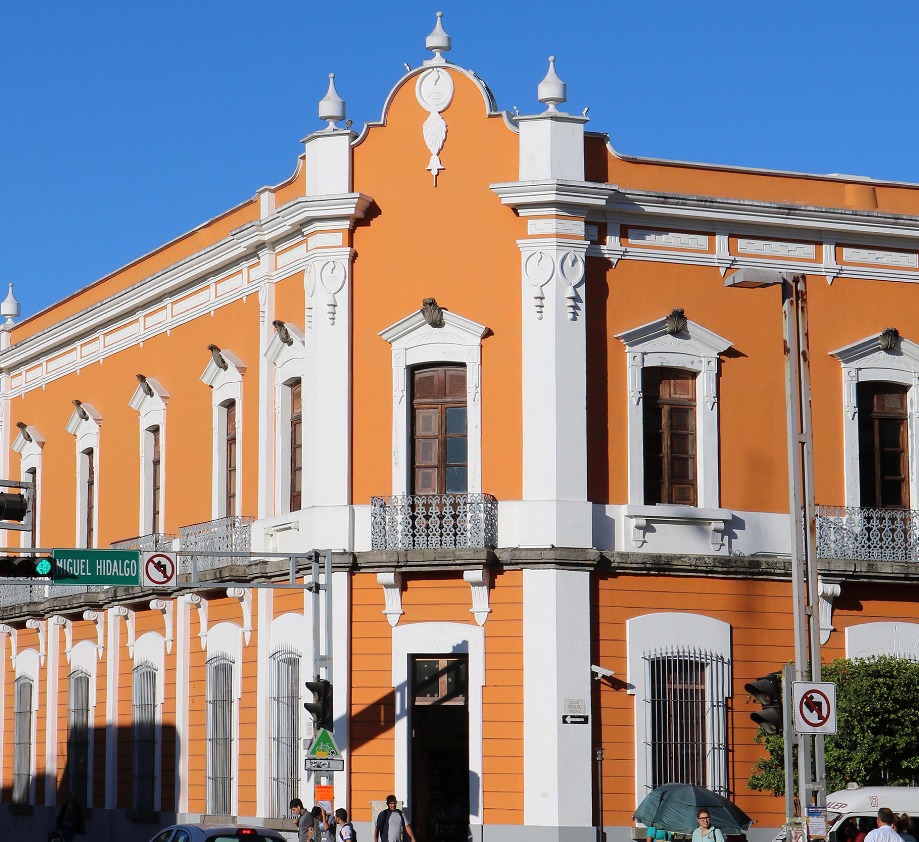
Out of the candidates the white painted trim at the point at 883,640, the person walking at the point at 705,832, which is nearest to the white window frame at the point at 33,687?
the white painted trim at the point at 883,640

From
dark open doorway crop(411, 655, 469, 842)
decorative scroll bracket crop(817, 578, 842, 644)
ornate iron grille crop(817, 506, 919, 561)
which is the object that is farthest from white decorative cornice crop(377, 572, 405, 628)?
ornate iron grille crop(817, 506, 919, 561)

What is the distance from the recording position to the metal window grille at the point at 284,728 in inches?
1148

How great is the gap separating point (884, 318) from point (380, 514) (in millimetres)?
8671

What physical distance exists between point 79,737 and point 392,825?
43.0 ft

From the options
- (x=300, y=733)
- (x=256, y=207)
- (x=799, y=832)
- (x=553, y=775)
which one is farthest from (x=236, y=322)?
(x=799, y=832)

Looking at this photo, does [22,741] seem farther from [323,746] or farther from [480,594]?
[480,594]

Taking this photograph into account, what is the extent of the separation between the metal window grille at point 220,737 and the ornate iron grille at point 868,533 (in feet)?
32.5

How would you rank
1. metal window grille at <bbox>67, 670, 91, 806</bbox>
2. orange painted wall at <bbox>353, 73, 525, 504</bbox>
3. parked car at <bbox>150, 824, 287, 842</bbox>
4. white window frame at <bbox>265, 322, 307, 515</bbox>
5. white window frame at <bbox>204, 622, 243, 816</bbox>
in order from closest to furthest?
parked car at <bbox>150, 824, 287, 842</bbox> < orange painted wall at <bbox>353, 73, 525, 504</bbox> < white window frame at <bbox>265, 322, 307, 515</bbox> < white window frame at <bbox>204, 622, 243, 816</bbox> < metal window grille at <bbox>67, 670, 91, 806</bbox>

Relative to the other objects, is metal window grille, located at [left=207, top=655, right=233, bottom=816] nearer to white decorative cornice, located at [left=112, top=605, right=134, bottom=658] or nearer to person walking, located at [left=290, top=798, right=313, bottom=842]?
white decorative cornice, located at [left=112, top=605, right=134, bottom=658]

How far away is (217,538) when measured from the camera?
31.7 m

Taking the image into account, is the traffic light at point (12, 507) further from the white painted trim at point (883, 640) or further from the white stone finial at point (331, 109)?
the white painted trim at point (883, 640)

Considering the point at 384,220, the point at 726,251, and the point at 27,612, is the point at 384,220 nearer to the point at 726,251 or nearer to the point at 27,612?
the point at 726,251

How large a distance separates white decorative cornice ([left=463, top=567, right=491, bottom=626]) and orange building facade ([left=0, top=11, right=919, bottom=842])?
35 mm

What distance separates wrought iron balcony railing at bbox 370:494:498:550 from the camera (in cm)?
2742
